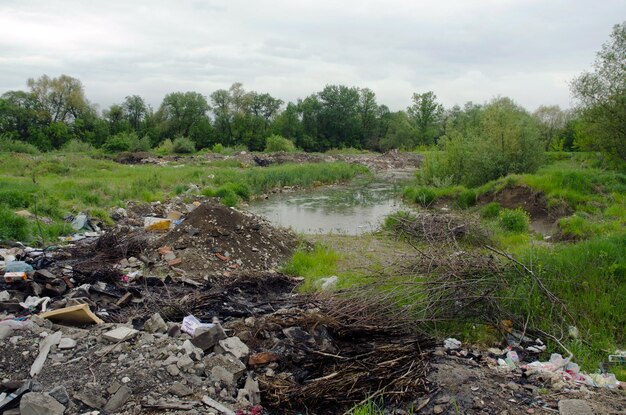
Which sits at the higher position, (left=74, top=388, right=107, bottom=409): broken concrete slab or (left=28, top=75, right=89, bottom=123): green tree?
(left=28, top=75, right=89, bottom=123): green tree

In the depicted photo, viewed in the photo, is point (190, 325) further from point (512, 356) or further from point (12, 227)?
point (12, 227)

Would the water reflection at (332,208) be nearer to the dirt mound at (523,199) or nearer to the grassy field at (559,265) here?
the grassy field at (559,265)

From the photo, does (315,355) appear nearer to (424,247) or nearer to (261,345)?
(261,345)

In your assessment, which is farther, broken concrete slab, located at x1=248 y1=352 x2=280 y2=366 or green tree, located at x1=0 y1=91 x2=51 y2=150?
green tree, located at x1=0 y1=91 x2=51 y2=150

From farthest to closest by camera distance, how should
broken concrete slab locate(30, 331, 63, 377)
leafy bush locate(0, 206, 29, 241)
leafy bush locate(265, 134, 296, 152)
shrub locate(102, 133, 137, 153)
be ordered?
leafy bush locate(265, 134, 296, 152) → shrub locate(102, 133, 137, 153) → leafy bush locate(0, 206, 29, 241) → broken concrete slab locate(30, 331, 63, 377)

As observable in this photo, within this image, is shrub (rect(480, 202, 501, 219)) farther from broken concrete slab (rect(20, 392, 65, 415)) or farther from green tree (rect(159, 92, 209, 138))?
green tree (rect(159, 92, 209, 138))

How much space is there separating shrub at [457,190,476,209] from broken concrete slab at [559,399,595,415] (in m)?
13.2

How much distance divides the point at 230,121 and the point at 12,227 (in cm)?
4956

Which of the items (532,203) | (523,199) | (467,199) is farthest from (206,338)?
(467,199)

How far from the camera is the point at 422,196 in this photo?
17328 mm

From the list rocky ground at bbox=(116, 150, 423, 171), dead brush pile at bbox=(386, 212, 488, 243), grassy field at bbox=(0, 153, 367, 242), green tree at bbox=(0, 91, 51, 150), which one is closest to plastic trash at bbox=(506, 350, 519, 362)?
dead brush pile at bbox=(386, 212, 488, 243)

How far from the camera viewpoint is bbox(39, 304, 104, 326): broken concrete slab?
4.66 meters

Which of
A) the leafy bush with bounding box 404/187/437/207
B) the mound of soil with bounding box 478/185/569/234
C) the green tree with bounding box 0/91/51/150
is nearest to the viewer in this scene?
the mound of soil with bounding box 478/185/569/234

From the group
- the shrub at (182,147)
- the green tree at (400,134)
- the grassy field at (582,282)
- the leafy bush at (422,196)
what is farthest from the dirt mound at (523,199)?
the green tree at (400,134)
